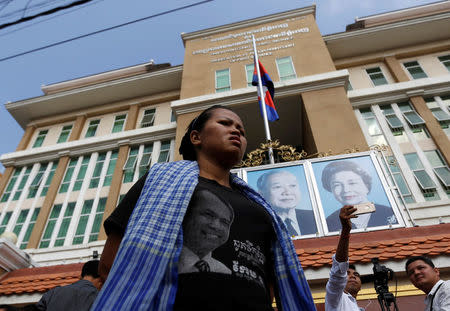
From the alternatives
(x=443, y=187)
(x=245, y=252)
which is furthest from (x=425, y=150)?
(x=245, y=252)

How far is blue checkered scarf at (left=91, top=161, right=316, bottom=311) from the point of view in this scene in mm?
1022

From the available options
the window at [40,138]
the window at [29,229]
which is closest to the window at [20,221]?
the window at [29,229]

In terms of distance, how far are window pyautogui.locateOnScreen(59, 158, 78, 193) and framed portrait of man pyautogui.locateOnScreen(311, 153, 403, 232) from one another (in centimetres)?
1098

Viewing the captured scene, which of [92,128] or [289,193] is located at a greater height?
[92,128]

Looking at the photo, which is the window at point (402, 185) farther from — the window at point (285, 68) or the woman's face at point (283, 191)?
the window at point (285, 68)

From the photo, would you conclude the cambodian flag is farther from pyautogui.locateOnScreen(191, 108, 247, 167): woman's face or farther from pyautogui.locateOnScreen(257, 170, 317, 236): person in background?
pyautogui.locateOnScreen(191, 108, 247, 167): woman's face

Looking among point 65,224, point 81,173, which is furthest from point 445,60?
point 65,224

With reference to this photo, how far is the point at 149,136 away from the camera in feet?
47.4

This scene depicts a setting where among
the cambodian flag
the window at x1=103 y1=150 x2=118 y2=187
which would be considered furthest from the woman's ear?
the window at x1=103 y1=150 x2=118 y2=187

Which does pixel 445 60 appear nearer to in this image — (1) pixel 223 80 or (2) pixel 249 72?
(2) pixel 249 72

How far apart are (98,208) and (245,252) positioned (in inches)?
486

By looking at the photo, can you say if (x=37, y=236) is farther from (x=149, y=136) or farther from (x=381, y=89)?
(x=381, y=89)

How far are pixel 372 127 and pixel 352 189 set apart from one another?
6.85 metres

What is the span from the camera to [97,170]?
14.0m
